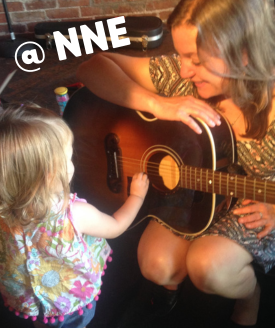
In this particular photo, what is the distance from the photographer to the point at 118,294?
4.02 feet

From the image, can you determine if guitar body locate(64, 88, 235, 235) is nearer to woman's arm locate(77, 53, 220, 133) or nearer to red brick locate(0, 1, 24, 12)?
woman's arm locate(77, 53, 220, 133)

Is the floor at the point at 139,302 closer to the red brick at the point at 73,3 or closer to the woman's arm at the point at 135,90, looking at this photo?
the woman's arm at the point at 135,90

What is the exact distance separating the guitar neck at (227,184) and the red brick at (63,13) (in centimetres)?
198

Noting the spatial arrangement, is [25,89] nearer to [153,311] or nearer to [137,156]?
[137,156]

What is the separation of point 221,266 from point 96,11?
7.07ft

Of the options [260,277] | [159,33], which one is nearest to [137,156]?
Result: [260,277]

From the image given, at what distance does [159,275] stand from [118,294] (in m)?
0.25

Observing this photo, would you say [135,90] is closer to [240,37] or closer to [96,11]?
[240,37]

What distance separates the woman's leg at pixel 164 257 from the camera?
1.05 meters

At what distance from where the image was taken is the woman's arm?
3.10 ft

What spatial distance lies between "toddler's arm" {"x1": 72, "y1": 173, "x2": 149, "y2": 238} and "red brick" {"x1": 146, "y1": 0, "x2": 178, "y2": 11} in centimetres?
188

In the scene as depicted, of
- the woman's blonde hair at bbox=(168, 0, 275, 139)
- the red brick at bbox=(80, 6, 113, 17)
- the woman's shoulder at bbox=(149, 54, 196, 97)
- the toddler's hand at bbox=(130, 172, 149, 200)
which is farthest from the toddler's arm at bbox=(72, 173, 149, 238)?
the red brick at bbox=(80, 6, 113, 17)

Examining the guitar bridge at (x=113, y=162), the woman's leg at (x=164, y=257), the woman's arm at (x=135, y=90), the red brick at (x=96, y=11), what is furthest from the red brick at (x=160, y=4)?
the woman's leg at (x=164, y=257)

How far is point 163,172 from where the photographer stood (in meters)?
1.06
